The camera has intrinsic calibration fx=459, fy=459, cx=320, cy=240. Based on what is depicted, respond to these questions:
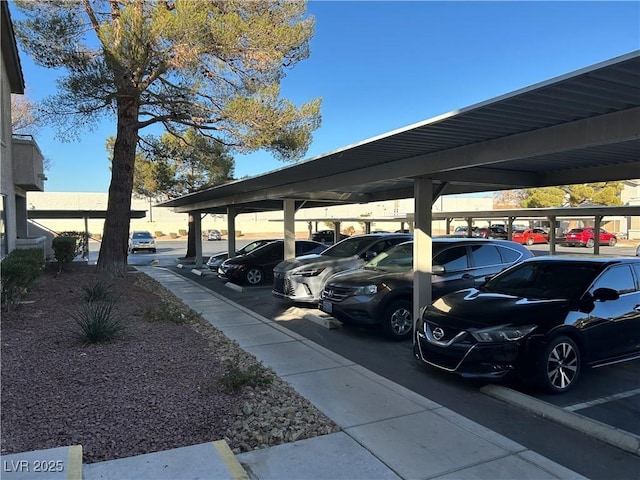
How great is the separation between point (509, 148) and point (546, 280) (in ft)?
5.86

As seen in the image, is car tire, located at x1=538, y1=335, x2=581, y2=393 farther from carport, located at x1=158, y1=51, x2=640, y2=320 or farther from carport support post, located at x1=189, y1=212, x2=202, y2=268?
carport support post, located at x1=189, y1=212, x2=202, y2=268

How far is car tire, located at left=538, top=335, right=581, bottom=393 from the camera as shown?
4.86 m

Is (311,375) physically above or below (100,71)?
below

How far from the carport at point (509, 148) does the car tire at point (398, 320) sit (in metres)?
0.37

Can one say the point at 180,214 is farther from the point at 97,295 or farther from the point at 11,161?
the point at 97,295

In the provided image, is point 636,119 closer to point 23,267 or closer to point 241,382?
point 241,382

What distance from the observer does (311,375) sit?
558 centimetres

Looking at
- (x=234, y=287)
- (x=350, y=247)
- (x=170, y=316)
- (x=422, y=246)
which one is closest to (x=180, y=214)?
(x=234, y=287)

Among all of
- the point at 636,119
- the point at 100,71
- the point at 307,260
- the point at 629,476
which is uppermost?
the point at 100,71

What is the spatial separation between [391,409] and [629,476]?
1949 millimetres

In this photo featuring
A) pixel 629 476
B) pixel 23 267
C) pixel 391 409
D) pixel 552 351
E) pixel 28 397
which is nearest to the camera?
pixel 629 476

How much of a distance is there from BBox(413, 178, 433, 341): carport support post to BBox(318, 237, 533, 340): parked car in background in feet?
1.19

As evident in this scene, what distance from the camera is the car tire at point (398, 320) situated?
24.9 ft

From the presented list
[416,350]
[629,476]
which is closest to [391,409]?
[416,350]
